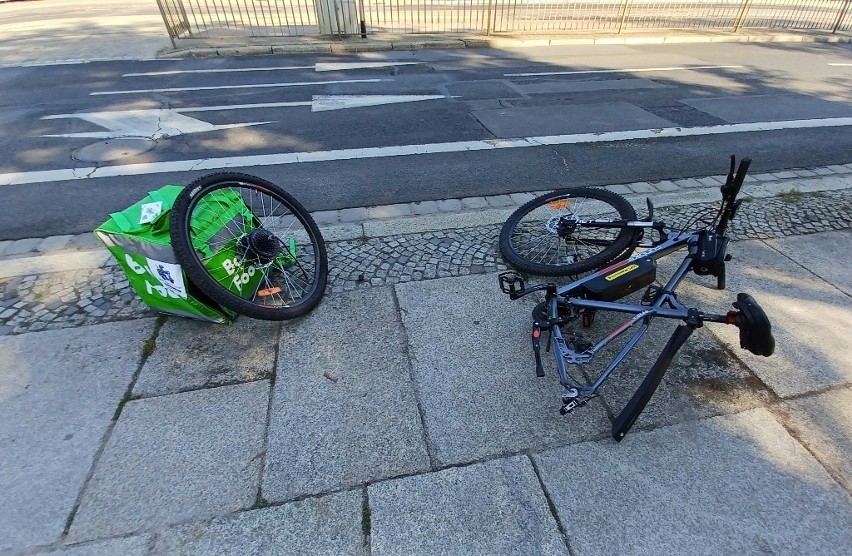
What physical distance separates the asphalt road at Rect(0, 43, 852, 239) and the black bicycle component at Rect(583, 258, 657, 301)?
8.35 feet

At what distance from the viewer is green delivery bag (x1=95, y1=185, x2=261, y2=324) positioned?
2.82 meters

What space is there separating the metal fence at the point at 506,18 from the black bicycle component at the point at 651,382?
43.9 feet

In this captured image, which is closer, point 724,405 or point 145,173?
point 724,405

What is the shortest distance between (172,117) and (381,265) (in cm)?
589

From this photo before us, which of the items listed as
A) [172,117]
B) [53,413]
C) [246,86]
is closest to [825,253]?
[53,413]

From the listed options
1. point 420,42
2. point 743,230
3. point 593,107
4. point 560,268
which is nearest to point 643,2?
point 420,42

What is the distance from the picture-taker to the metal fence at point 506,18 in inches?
504

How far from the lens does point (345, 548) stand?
76.8 inches

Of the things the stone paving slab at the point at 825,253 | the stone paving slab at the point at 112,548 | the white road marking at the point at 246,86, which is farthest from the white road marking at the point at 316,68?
the stone paving slab at the point at 112,548

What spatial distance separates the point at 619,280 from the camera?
272 centimetres

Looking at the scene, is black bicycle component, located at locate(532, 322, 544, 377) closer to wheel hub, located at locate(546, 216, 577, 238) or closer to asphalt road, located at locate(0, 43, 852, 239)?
wheel hub, located at locate(546, 216, 577, 238)

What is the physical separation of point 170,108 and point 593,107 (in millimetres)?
7504

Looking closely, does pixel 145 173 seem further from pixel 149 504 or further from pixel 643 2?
pixel 643 2

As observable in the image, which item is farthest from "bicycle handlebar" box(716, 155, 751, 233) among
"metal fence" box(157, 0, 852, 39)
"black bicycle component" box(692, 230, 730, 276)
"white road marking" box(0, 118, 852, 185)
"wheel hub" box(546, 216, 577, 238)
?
"metal fence" box(157, 0, 852, 39)
